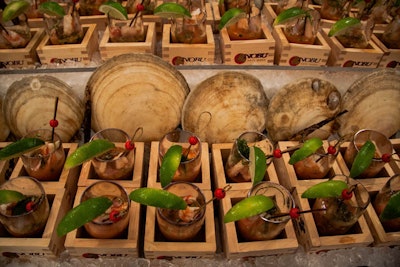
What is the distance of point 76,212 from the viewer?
3.06ft

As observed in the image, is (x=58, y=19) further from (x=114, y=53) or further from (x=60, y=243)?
(x=60, y=243)

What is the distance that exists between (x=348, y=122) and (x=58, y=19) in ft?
4.92

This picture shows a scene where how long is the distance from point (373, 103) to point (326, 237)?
764 millimetres

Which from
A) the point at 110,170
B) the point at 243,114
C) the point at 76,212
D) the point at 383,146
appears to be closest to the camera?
the point at 76,212

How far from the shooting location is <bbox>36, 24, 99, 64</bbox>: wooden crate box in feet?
5.20

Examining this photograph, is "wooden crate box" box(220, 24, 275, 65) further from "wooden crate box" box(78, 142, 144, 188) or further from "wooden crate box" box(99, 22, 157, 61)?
"wooden crate box" box(78, 142, 144, 188)

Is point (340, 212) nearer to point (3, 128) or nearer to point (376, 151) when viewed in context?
point (376, 151)

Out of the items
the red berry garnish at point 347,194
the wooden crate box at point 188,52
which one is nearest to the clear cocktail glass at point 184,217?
the red berry garnish at point 347,194

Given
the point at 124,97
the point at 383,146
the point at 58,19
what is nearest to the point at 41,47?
the point at 58,19

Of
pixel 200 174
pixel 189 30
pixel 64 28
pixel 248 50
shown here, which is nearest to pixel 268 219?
pixel 200 174

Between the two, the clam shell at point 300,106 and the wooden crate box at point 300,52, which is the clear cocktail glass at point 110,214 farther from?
the wooden crate box at point 300,52

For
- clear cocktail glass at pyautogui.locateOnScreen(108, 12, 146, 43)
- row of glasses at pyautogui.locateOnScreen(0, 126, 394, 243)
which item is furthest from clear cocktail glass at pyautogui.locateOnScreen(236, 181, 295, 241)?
clear cocktail glass at pyautogui.locateOnScreen(108, 12, 146, 43)

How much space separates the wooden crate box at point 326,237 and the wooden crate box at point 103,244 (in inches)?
22.6

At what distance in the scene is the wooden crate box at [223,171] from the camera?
1215 mm
